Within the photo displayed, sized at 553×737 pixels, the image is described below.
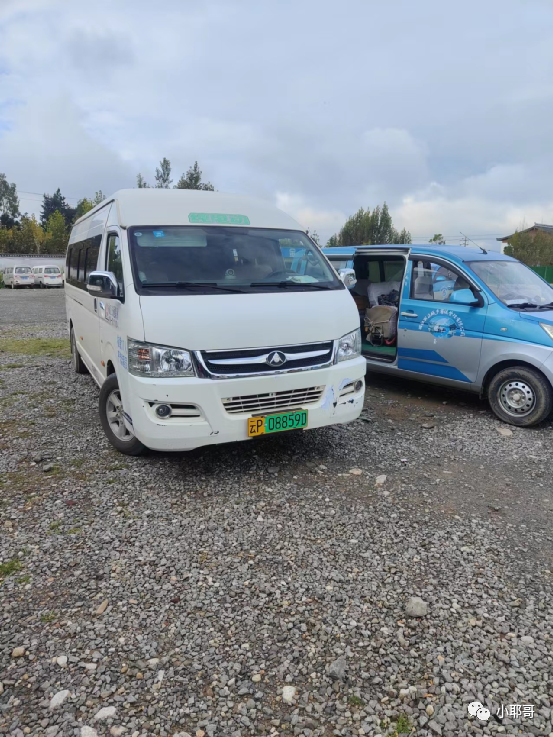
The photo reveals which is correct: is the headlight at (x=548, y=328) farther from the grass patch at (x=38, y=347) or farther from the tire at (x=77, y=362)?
the grass patch at (x=38, y=347)

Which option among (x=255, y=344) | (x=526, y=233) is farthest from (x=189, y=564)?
(x=526, y=233)

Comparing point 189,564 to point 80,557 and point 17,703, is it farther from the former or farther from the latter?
point 17,703

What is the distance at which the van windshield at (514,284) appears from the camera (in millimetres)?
6191

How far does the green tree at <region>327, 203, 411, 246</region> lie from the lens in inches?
2068

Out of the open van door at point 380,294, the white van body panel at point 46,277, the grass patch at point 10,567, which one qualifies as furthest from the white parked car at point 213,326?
the white van body panel at point 46,277

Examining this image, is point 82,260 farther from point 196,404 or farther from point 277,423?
point 277,423

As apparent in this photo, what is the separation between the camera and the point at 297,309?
439 centimetres

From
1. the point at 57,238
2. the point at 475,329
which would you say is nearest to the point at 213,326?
the point at 475,329

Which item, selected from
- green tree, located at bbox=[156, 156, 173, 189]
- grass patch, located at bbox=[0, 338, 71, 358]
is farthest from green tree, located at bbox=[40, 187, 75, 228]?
grass patch, located at bbox=[0, 338, 71, 358]

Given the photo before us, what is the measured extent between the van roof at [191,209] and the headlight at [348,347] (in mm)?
1468

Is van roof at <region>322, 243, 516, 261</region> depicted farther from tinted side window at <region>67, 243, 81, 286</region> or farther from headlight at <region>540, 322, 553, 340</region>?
tinted side window at <region>67, 243, 81, 286</region>

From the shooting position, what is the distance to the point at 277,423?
422 cm

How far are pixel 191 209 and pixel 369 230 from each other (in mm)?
50407

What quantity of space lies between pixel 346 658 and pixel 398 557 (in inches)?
37.0
